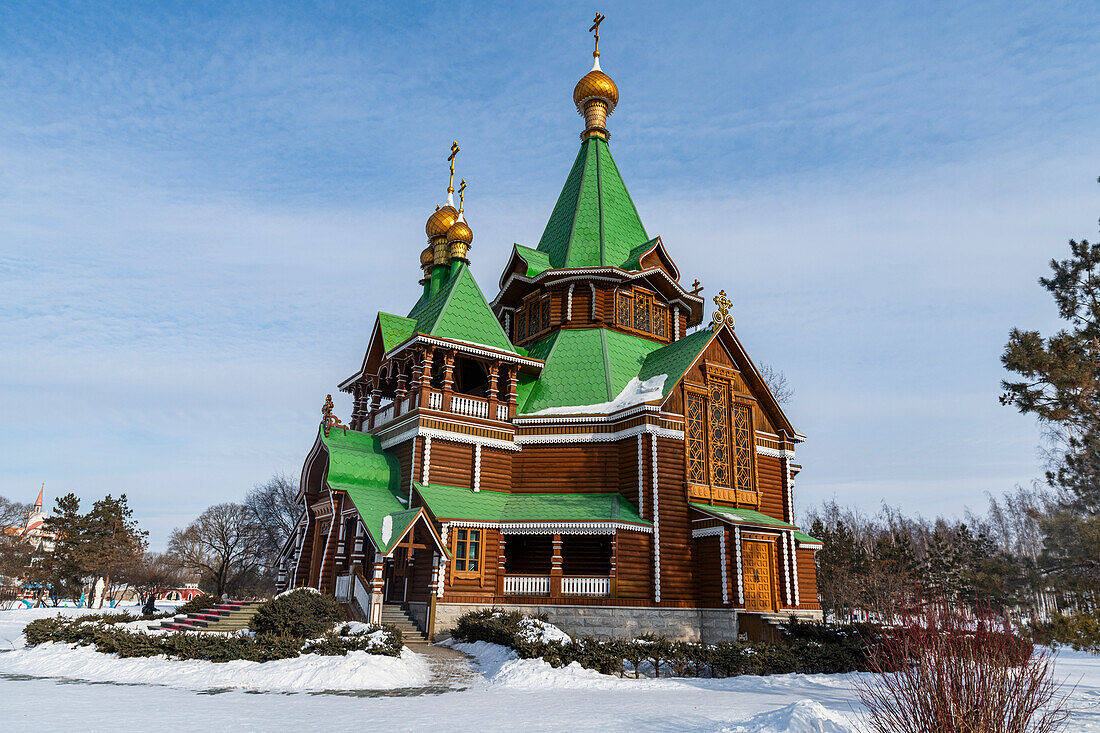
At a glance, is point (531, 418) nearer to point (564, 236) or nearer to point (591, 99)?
point (564, 236)

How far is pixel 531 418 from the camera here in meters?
23.3

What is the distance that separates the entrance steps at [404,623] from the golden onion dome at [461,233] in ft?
46.6

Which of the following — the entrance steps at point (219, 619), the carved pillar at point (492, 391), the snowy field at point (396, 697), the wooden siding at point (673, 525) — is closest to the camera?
the snowy field at point (396, 697)

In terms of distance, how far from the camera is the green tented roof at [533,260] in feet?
88.9

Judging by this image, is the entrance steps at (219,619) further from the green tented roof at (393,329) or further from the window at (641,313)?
the window at (641,313)

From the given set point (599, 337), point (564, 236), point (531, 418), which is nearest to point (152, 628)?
point (531, 418)

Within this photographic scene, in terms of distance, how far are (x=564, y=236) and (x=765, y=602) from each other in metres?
15.2

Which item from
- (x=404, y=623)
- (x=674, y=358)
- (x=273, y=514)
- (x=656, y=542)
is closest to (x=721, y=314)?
(x=674, y=358)

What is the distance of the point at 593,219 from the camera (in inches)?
1125

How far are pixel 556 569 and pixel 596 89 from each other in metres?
21.0

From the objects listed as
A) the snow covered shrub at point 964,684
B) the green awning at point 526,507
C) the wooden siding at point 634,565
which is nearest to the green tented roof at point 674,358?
the green awning at point 526,507

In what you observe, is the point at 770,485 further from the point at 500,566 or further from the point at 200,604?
the point at 200,604

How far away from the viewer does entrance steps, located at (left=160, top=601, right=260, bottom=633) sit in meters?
18.3

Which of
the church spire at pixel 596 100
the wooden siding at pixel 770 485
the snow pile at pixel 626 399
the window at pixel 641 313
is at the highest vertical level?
the church spire at pixel 596 100
